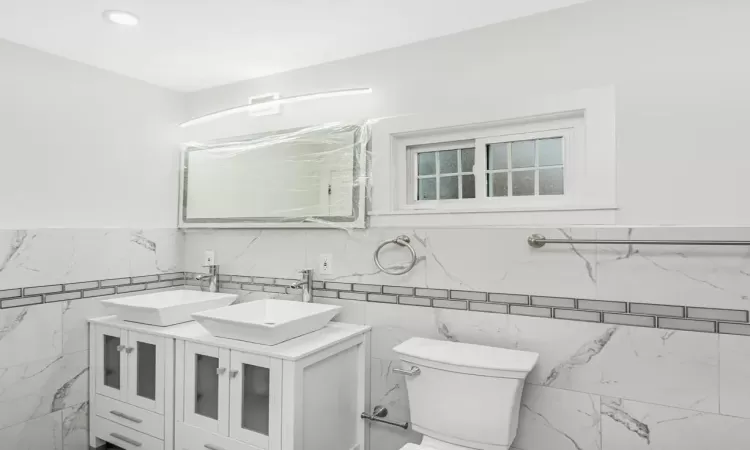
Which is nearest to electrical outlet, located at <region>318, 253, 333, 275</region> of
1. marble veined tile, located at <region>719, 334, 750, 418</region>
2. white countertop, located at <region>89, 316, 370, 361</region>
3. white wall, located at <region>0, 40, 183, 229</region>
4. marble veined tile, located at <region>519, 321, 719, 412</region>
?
white countertop, located at <region>89, 316, 370, 361</region>

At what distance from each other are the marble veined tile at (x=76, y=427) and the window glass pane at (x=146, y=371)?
47cm

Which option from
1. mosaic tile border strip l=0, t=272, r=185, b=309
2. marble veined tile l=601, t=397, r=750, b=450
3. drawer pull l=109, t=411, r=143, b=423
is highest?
mosaic tile border strip l=0, t=272, r=185, b=309

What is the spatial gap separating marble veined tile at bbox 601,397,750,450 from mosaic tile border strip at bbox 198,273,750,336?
11.7 inches

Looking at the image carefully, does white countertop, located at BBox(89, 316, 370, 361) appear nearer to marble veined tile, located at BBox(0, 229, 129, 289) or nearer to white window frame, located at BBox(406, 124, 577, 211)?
marble veined tile, located at BBox(0, 229, 129, 289)

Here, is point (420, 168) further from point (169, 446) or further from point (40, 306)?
point (40, 306)

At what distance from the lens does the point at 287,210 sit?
236cm

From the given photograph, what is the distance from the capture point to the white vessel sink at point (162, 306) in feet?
6.73

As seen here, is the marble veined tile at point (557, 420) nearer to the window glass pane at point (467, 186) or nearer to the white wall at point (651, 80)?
the white wall at point (651, 80)

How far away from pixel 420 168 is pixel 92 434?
2.21 meters

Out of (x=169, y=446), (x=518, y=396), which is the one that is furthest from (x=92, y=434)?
(x=518, y=396)

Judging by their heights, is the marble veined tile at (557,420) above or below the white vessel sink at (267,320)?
below

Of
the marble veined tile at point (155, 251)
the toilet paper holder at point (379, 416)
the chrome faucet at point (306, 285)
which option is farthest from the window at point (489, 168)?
the marble veined tile at point (155, 251)

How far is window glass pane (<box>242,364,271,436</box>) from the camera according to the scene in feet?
5.57

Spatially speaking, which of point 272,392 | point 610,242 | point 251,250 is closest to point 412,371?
point 272,392
